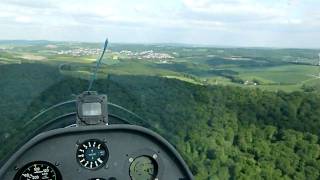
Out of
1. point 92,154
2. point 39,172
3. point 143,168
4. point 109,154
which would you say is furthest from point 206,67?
point 39,172

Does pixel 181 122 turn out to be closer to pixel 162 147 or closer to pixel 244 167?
pixel 244 167

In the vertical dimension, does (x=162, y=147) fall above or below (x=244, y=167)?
above

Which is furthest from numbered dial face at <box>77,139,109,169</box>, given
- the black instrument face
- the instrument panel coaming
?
the black instrument face

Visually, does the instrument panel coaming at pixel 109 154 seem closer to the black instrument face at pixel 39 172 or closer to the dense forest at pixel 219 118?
the black instrument face at pixel 39 172

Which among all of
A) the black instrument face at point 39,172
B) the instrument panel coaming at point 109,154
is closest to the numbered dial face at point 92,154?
the instrument panel coaming at point 109,154

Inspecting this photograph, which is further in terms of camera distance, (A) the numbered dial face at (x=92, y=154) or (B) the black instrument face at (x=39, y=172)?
(A) the numbered dial face at (x=92, y=154)

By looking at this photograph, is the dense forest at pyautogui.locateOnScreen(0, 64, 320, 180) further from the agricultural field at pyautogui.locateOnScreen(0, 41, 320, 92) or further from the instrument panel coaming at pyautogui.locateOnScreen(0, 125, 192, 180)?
the instrument panel coaming at pyautogui.locateOnScreen(0, 125, 192, 180)

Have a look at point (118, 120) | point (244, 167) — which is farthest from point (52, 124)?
point (244, 167)
